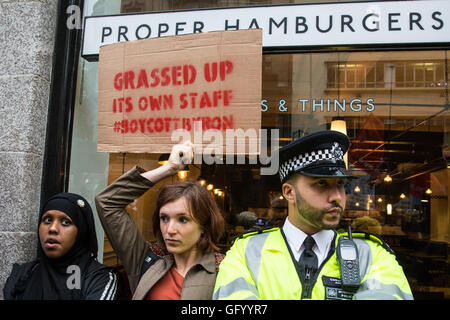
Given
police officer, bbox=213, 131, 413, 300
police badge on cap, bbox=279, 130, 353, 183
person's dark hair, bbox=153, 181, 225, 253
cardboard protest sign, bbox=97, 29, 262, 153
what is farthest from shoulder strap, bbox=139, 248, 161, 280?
police badge on cap, bbox=279, 130, 353, 183

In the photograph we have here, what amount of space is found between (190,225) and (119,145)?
853 mm

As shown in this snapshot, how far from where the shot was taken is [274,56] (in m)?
2.96

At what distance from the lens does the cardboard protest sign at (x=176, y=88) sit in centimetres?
221

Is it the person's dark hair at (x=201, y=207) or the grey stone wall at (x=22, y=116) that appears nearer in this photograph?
the person's dark hair at (x=201, y=207)

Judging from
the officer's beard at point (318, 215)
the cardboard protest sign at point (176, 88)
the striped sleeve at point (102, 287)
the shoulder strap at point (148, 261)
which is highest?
the cardboard protest sign at point (176, 88)

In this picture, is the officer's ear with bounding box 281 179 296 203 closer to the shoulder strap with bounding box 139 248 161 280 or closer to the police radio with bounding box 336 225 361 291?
the police radio with bounding box 336 225 361 291

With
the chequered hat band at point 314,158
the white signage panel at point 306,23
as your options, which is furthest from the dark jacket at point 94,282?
the white signage panel at point 306,23

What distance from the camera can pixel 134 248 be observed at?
2.09 meters

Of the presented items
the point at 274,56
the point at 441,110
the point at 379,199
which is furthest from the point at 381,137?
the point at 274,56

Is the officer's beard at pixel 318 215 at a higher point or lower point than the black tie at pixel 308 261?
higher

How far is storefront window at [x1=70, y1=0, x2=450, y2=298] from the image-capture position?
3.15m

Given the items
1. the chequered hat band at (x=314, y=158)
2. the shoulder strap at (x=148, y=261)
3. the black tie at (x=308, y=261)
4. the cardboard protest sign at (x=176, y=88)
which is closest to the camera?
the black tie at (x=308, y=261)

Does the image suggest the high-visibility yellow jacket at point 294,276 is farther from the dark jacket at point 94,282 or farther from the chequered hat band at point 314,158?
the dark jacket at point 94,282

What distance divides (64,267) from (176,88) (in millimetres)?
1316
